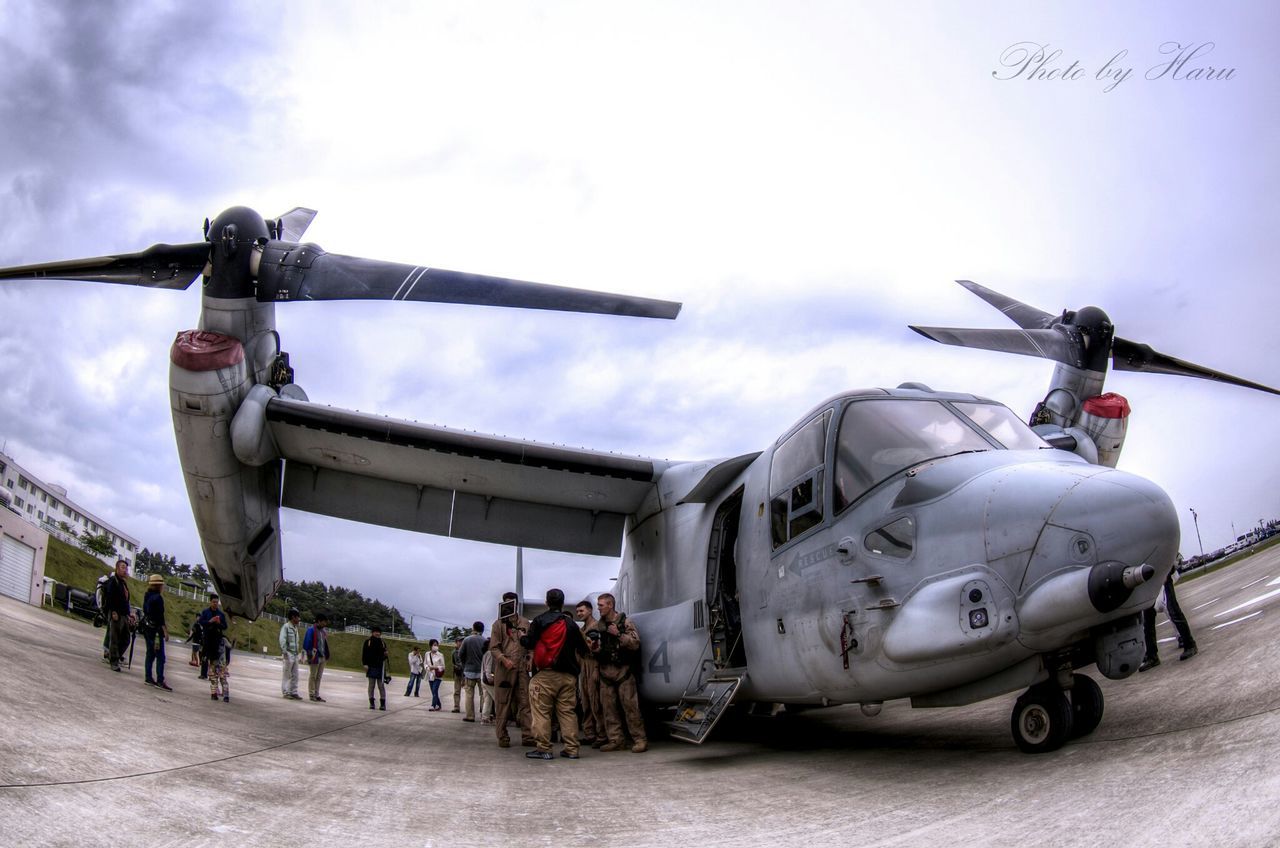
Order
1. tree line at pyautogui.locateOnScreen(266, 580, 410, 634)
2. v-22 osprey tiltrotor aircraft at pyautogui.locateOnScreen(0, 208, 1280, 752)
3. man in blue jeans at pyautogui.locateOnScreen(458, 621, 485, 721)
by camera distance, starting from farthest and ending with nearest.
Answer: tree line at pyautogui.locateOnScreen(266, 580, 410, 634) < man in blue jeans at pyautogui.locateOnScreen(458, 621, 485, 721) < v-22 osprey tiltrotor aircraft at pyautogui.locateOnScreen(0, 208, 1280, 752)

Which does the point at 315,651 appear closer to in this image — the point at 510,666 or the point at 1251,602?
the point at 510,666

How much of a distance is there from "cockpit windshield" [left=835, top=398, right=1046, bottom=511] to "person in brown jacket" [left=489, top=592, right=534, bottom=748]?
4624 millimetres

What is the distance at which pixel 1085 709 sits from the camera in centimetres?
488

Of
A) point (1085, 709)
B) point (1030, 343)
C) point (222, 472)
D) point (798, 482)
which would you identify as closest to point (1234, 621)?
point (1030, 343)

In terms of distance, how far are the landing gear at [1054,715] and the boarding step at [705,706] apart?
252 centimetres

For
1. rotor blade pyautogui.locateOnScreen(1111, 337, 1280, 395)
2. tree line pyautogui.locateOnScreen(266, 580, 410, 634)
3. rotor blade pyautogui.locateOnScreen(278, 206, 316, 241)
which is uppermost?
rotor blade pyautogui.locateOnScreen(278, 206, 316, 241)

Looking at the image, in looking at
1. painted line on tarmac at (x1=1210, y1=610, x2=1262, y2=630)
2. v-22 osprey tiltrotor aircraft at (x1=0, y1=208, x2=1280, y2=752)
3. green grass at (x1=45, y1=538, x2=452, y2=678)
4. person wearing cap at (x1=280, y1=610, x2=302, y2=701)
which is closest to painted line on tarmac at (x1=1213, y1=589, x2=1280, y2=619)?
painted line on tarmac at (x1=1210, y1=610, x2=1262, y2=630)

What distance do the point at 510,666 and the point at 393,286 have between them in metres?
4.50

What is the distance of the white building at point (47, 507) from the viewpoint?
70375 millimetres

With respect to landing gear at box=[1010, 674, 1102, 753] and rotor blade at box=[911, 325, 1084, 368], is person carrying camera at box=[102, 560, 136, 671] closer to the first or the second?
landing gear at box=[1010, 674, 1102, 753]

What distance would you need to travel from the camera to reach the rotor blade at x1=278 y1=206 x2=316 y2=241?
1018cm

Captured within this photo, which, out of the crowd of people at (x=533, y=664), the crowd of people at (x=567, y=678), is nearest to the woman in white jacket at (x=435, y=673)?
the crowd of people at (x=533, y=664)

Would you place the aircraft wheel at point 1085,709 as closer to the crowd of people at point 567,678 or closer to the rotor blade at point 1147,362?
the crowd of people at point 567,678

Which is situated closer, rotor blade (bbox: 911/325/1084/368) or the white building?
rotor blade (bbox: 911/325/1084/368)
